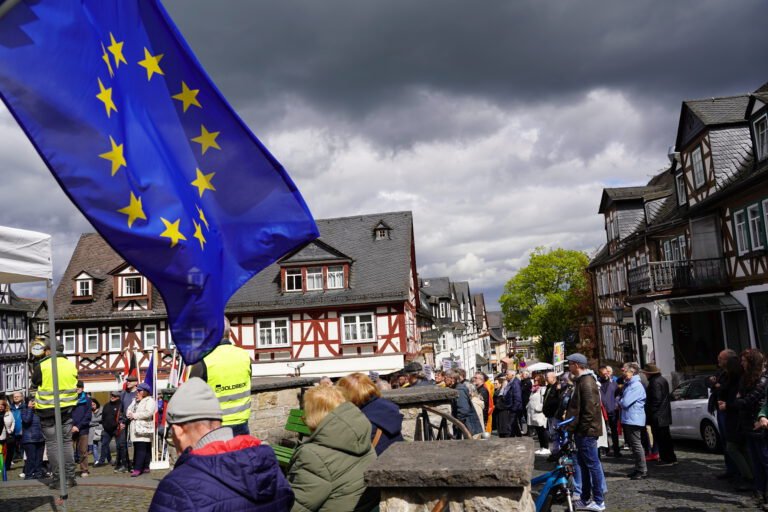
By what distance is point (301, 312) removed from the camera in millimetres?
35656

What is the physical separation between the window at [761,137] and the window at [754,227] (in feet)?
5.41

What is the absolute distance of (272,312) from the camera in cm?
3603

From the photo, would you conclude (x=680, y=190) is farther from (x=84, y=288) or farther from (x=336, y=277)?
(x=84, y=288)

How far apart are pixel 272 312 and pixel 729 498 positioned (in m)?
29.9

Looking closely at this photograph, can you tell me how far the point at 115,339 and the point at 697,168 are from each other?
31.0m

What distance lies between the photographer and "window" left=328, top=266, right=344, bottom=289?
36281 millimetres

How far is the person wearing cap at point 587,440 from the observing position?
300 inches

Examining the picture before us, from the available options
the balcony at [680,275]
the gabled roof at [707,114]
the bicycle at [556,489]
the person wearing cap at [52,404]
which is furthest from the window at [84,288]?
the bicycle at [556,489]

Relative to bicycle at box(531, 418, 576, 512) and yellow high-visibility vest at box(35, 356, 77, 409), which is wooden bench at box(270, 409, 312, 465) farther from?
yellow high-visibility vest at box(35, 356, 77, 409)

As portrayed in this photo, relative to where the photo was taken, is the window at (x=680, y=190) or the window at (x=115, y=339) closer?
the window at (x=680, y=190)

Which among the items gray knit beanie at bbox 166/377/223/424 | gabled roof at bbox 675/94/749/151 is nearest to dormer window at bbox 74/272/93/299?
gabled roof at bbox 675/94/749/151

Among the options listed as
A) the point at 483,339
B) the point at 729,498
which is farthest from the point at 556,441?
the point at 483,339

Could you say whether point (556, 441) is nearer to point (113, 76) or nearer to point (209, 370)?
point (209, 370)

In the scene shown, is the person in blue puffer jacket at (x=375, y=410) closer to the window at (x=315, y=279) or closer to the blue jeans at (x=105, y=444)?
the blue jeans at (x=105, y=444)
